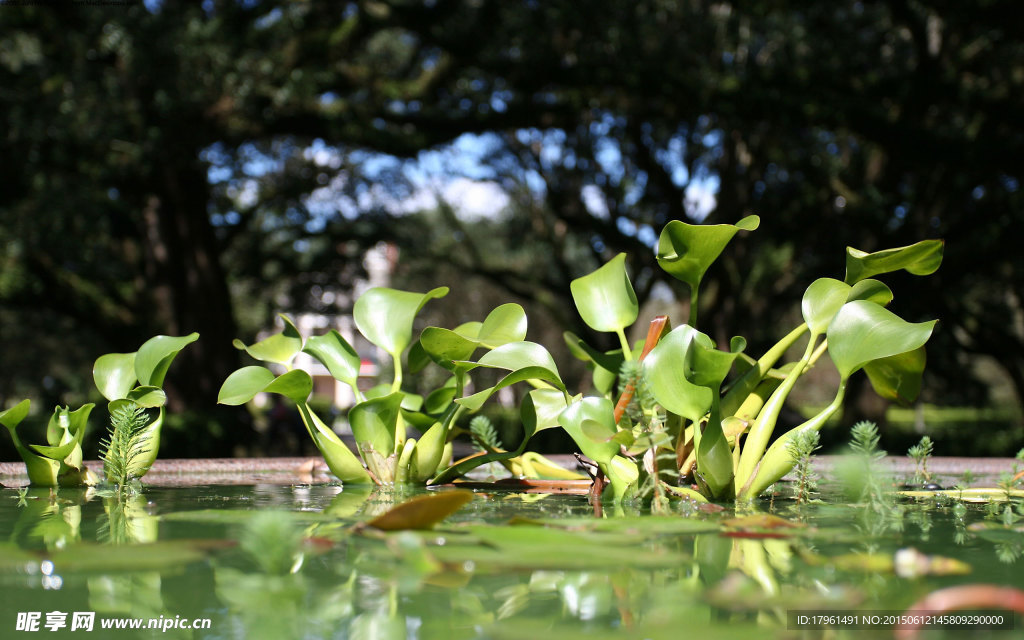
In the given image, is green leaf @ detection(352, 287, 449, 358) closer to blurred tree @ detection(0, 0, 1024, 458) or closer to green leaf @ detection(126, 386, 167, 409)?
green leaf @ detection(126, 386, 167, 409)

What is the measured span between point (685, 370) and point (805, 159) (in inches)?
355

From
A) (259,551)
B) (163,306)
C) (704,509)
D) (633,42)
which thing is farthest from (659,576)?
(163,306)

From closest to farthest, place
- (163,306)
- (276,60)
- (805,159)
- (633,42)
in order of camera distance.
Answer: (276,60) → (633,42) → (163,306) → (805,159)

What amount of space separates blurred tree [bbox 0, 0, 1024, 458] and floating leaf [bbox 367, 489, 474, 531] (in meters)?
6.42

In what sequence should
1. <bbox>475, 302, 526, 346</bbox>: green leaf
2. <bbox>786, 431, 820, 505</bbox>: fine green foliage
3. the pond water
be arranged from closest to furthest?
the pond water → <bbox>786, 431, 820, 505</bbox>: fine green foliage → <bbox>475, 302, 526, 346</bbox>: green leaf

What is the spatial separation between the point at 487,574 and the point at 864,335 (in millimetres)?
812

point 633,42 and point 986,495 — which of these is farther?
point 633,42

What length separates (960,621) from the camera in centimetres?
58

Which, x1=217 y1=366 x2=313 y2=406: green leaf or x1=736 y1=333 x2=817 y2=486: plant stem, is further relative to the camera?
x1=217 y1=366 x2=313 y2=406: green leaf

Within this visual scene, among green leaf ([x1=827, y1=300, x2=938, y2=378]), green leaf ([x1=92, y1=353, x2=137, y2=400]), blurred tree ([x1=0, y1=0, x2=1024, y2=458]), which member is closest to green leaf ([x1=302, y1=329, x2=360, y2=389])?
green leaf ([x1=92, y1=353, x2=137, y2=400])

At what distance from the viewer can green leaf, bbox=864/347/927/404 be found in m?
1.42

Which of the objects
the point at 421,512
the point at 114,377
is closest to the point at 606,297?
the point at 421,512

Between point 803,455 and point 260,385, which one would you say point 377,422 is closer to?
point 260,385

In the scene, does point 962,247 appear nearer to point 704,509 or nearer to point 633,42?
point 633,42
